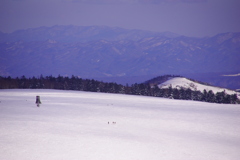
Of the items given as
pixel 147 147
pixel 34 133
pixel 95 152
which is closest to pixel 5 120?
pixel 34 133

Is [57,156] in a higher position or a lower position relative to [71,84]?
lower

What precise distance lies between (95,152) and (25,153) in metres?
4.89

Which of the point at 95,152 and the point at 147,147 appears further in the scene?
the point at 147,147

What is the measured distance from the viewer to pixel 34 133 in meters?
25.0

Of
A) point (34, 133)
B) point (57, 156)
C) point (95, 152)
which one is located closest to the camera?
point (57, 156)

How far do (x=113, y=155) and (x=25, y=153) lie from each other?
6.11 metres

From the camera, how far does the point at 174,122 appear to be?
3669cm

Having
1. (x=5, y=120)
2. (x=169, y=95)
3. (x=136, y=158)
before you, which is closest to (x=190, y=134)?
(x=136, y=158)

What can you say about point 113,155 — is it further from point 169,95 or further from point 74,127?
point 169,95

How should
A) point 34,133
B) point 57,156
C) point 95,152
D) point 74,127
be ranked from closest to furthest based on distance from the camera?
point 57,156 < point 95,152 < point 34,133 < point 74,127

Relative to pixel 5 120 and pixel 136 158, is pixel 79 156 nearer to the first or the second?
pixel 136 158

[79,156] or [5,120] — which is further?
[5,120]

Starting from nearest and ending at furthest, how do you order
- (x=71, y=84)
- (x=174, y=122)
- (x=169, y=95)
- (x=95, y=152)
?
(x=95, y=152)
(x=174, y=122)
(x=169, y=95)
(x=71, y=84)

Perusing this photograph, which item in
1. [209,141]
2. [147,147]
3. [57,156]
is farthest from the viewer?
[209,141]
